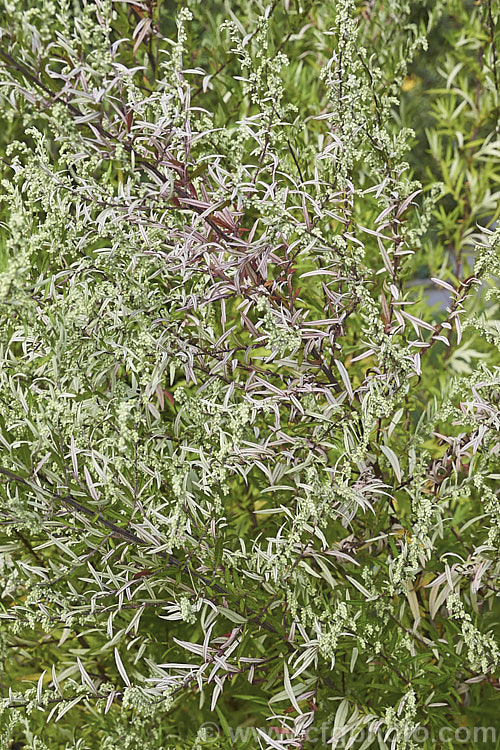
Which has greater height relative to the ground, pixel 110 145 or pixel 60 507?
pixel 110 145

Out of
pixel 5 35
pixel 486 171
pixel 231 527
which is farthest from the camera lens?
pixel 486 171

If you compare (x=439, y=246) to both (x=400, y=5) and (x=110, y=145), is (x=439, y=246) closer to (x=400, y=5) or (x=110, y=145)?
(x=400, y=5)

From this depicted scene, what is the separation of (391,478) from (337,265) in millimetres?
379

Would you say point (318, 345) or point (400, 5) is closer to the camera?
point (318, 345)

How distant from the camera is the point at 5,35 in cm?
88

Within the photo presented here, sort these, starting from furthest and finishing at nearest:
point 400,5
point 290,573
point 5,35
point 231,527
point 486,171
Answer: point 486,171, point 400,5, point 231,527, point 290,573, point 5,35

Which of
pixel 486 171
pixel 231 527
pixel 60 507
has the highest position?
pixel 486 171

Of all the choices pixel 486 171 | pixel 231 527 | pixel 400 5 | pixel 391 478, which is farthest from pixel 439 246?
pixel 231 527

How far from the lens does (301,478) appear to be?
46.2 inches

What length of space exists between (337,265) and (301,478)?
1.19 ft

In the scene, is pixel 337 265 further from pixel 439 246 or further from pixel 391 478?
pixel 439 246

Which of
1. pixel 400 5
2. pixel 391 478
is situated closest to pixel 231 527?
pixel 391 478

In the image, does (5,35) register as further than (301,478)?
No

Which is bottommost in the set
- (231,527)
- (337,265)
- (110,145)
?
(231,527)
